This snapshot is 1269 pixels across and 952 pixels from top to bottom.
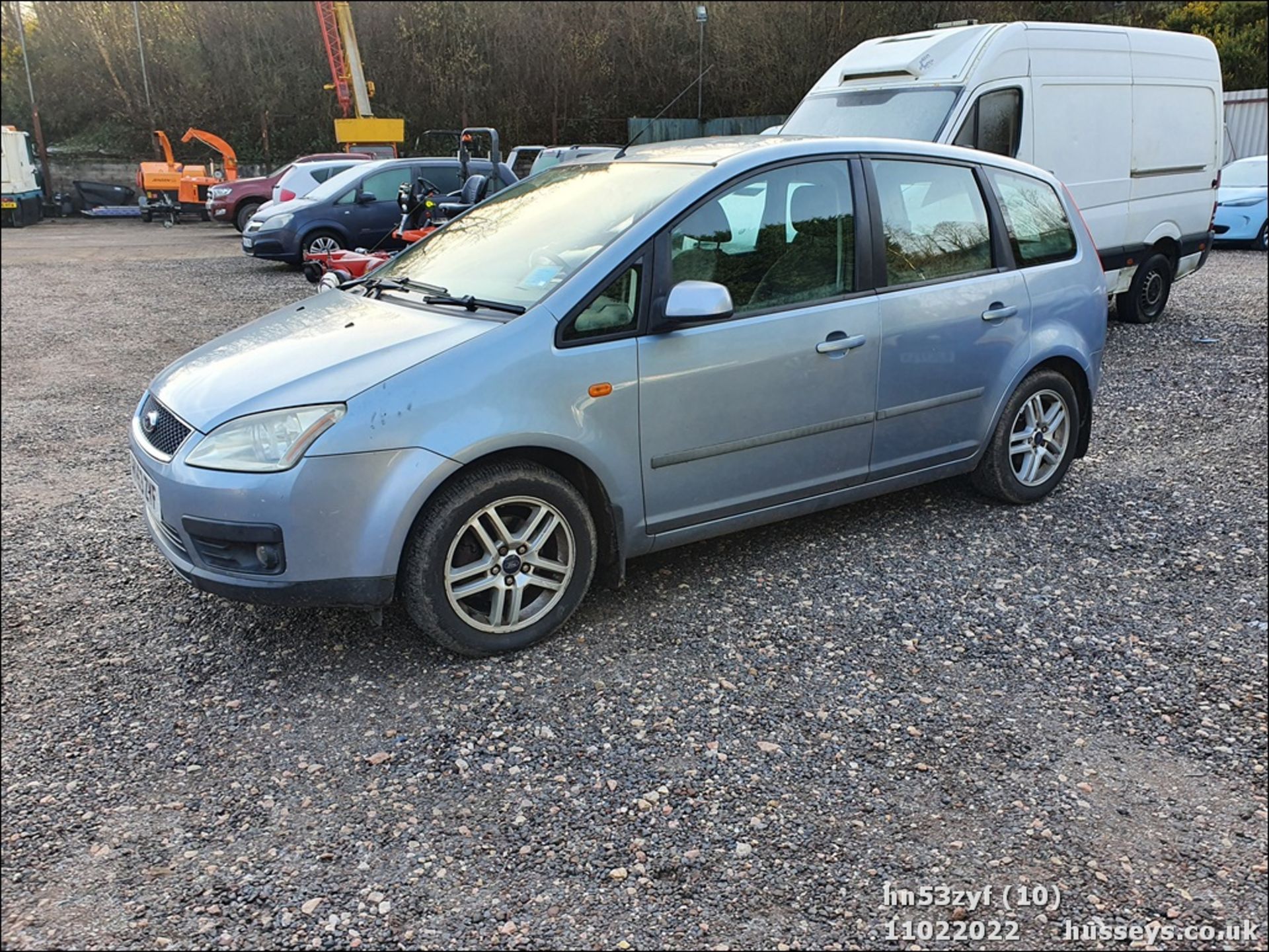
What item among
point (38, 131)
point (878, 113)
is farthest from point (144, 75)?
point (878, 113)

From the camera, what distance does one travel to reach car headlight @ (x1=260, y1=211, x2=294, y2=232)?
15.0 m

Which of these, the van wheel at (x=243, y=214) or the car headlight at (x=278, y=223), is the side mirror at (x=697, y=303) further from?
the van wheel at (x=243, y=214)

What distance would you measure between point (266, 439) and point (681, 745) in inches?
64.2

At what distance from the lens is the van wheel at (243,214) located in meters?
21.5

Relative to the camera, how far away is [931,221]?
4543 millimetres

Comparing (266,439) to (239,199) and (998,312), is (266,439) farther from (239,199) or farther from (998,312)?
(239,199)

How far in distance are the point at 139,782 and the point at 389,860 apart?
857mm

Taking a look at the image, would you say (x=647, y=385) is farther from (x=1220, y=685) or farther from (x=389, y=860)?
(x=1220, y=685)

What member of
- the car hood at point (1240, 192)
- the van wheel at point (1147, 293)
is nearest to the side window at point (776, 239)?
the van wheel at point (1147, 293)

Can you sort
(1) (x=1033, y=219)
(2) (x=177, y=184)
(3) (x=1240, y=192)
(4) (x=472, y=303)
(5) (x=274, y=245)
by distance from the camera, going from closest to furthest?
1. (4) (x=472, y=303)
2. (1) (x=1033, y=219)
3. (5) (x=274, y=245)
4. (3) (x=1240, y=192)
5. (2) (x=177, y=184)

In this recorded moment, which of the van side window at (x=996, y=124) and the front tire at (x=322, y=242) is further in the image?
the front tire at (x=322, y=242)

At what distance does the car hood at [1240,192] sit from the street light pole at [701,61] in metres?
8.33

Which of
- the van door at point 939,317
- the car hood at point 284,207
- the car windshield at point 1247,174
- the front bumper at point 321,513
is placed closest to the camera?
the front bumper at point 321,513

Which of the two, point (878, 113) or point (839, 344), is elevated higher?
point (878, 113)
